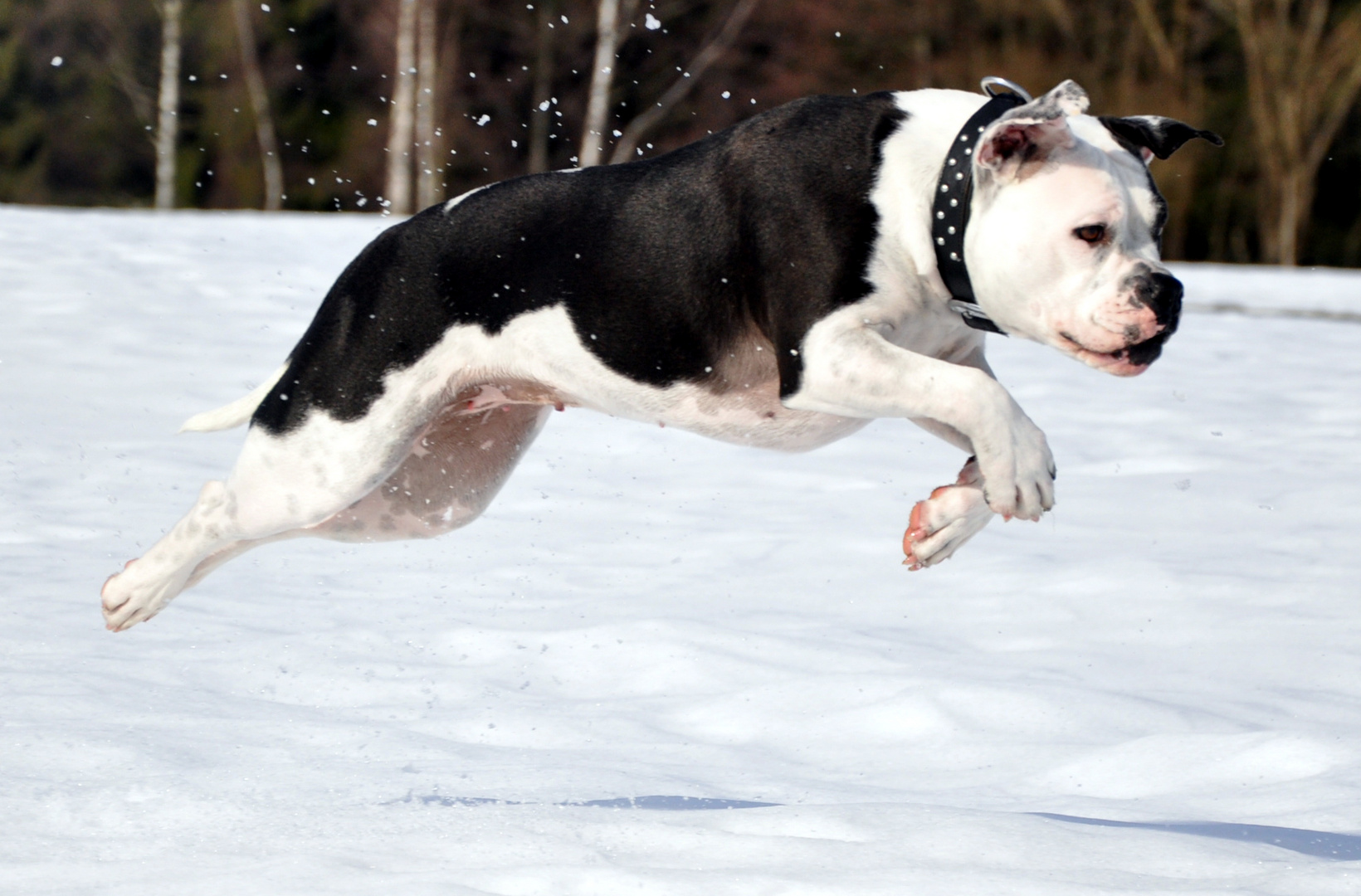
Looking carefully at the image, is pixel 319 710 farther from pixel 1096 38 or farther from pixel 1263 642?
pixel 1096 38

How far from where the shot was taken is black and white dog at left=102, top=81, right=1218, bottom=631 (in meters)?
2.93

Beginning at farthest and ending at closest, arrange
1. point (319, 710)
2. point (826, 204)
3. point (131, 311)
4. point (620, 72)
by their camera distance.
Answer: point (620, 72) < point (131, 311) < point (319, 710) < point (826, 204)

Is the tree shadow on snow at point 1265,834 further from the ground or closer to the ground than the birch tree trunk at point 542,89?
further from the ground

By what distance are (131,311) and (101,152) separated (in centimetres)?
2013

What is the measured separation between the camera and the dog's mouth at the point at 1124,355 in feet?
9.51

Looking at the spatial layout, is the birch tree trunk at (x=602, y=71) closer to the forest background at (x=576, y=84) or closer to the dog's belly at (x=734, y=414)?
the forest background at (x=576, y=84)

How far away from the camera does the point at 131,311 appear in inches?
351

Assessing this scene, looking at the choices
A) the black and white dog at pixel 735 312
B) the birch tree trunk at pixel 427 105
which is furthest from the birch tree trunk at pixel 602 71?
the black and white dog at pixel 735 312

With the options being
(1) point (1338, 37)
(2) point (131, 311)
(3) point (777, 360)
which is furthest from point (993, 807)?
(1) point (1338, 37)

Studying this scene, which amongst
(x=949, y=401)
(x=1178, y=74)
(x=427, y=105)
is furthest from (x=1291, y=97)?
(x=949, y=401)

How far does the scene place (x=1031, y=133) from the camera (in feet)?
9.30

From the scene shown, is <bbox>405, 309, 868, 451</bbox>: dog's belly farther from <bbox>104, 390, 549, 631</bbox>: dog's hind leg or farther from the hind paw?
the hind paw

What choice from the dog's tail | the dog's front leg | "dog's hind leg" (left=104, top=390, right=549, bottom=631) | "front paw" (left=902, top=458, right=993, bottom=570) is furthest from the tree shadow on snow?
the dog's tail

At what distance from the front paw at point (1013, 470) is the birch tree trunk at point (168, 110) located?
2115 cm
